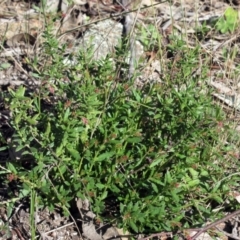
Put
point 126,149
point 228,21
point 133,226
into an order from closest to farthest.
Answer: point 133,226 < point 126,149 < point 228,21

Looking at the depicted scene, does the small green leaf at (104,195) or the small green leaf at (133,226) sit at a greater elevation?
the small green leaf at (104,195)

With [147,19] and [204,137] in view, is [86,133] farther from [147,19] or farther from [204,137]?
[147,19]

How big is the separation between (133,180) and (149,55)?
114cm

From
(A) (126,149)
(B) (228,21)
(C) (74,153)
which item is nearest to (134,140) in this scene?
(A) (126,149)

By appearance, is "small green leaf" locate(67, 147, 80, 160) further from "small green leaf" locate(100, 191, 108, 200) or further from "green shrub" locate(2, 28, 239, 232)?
"small green leaf" locate(100, 191, 108, 200)

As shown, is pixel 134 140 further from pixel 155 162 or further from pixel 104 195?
pixel 104 195

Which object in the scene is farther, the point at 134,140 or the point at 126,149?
the point at 126,149

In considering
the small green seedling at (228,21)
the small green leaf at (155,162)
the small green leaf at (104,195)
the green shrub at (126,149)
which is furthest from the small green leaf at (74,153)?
the small green seedling at (228,21)

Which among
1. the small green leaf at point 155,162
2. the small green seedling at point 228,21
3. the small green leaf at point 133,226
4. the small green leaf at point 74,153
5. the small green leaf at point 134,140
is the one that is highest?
the small green seedling at point 228,21

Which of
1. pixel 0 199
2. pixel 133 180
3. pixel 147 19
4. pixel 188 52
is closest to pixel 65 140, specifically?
pixel 133 180

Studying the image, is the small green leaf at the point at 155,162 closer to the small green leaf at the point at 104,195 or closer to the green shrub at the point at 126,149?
the green shrub at the point at 126,149

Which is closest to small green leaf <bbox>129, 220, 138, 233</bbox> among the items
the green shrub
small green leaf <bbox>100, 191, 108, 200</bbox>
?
the green shrub

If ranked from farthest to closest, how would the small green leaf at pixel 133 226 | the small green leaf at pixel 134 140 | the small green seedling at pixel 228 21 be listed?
the small green seedling at pixel 228 21 < the small green leaf at pixel 134 140 < the small green leaf at pixel 133 226

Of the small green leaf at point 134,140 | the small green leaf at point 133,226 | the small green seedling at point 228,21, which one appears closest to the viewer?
the small green leaf at point 133,226
